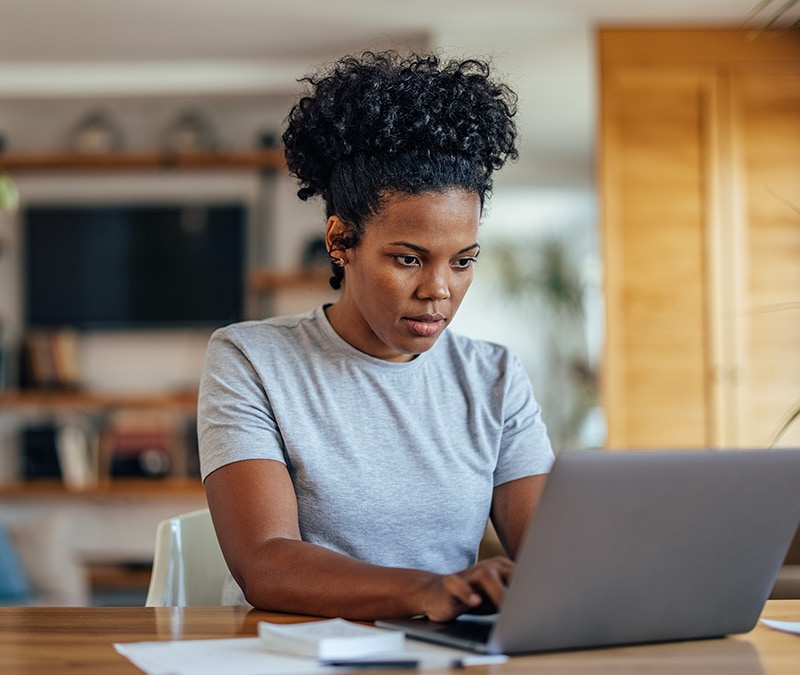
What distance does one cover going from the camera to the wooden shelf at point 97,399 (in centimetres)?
553

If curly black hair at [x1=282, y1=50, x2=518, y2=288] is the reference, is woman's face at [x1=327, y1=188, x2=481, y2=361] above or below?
below

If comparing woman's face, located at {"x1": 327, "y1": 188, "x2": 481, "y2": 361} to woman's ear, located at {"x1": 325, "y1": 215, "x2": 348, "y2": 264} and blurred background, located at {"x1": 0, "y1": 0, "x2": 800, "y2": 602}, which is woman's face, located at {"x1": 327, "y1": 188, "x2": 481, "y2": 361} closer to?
woman's ear, located at {"x1": 325, "y1": 215, "x2": 348, "y2": 264}

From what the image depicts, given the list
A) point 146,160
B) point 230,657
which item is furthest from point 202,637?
point 146,160

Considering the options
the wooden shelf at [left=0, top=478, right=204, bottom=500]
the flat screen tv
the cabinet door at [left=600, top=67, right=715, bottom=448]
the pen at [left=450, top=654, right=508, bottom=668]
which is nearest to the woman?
the pen at [left=450, top=654, right=508, bottom=668]

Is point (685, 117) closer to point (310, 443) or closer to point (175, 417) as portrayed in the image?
point (175, 417)

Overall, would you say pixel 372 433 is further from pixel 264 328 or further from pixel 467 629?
pixel 467 629

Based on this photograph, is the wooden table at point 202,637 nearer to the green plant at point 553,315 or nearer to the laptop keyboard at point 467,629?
the laptop keyboard at point 467,629

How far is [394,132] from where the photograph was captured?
1.41 metres

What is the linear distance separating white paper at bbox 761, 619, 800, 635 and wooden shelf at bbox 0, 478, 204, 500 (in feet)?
14.7

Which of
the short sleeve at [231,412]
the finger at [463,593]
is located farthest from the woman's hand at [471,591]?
the short sleeve at [231,412]

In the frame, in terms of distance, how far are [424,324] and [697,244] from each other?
3.27m

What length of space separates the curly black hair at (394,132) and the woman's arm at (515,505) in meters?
0.39

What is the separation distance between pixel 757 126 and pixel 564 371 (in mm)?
3815

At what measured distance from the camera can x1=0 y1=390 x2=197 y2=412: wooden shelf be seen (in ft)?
18.1
